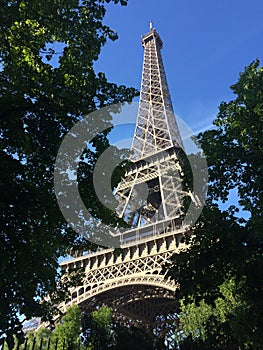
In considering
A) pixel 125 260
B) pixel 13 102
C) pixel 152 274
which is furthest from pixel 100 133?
pixel 125 260

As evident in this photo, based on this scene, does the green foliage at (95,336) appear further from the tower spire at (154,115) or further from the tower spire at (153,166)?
the tower spire at (154,115)

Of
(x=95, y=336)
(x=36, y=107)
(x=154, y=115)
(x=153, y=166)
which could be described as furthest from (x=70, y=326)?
(x=154, y=115)

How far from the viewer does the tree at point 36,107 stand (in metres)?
7.53

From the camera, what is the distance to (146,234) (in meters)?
31.4

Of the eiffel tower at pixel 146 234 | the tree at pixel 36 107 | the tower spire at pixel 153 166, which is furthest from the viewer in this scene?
the tower spire at pixel 153 166

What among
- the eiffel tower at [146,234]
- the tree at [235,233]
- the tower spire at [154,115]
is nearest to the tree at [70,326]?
the eiffel tower at [146,234]

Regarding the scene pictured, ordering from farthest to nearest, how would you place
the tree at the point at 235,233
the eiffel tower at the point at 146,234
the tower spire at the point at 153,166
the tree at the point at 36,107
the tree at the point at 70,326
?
the tower spire at the point at 153,166 < the eiffel tower at the point at 146,234 < the tree at the point at 70,326 < the tree at the point at 235,233 < the tree at the point at 36,107

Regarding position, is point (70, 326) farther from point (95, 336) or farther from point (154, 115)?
point (154, 115)

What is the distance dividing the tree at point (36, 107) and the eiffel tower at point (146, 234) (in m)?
13.5

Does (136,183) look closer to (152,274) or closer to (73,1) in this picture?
(152,274)

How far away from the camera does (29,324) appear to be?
37562mm

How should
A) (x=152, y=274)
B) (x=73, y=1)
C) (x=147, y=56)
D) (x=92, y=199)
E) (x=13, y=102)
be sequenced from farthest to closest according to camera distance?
1. (x=147, y=56)
2. (x=152, y=274)
3. (x=92, y=199)
4. (x=73, y=1)
5. (x=13, y=102)

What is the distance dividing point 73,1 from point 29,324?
1462 inches

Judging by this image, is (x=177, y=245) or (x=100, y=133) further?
(x=177, y=245)
